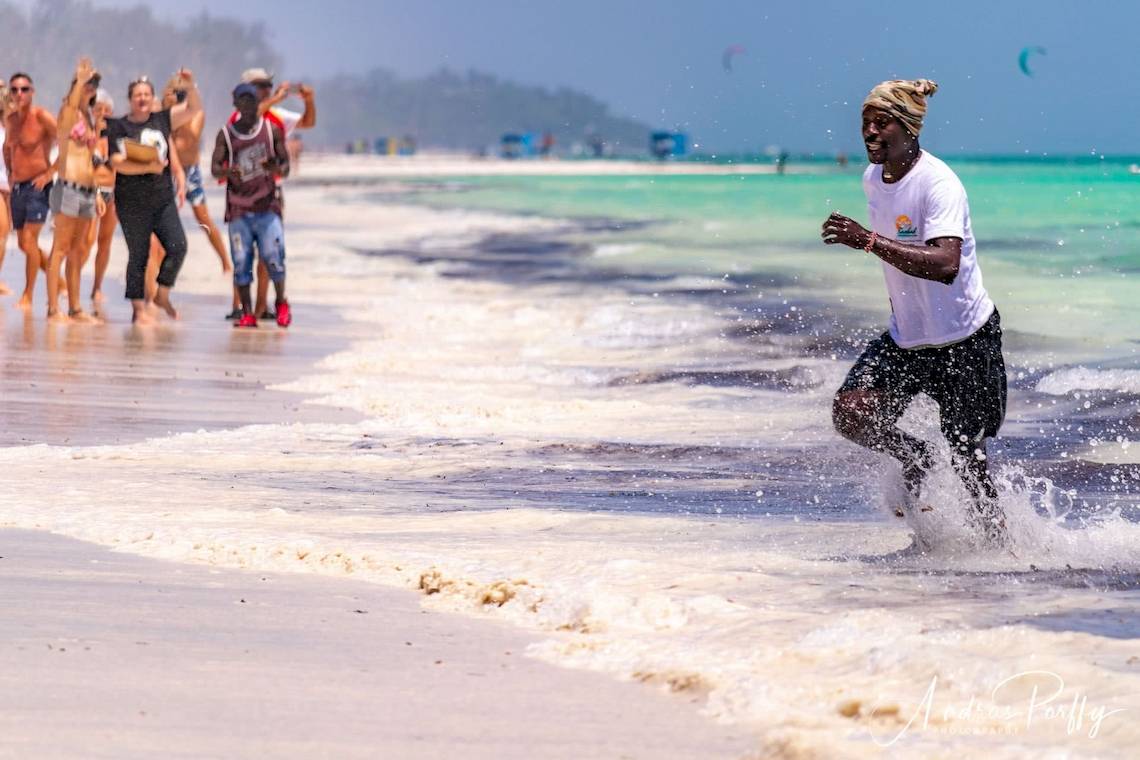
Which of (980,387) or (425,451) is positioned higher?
(980,387)

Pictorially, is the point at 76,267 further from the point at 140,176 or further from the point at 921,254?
the point at 921,254

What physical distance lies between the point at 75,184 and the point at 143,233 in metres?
0.61

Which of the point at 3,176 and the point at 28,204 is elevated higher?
the point at 3,176

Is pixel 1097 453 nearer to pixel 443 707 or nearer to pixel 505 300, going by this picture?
pixel 443 707

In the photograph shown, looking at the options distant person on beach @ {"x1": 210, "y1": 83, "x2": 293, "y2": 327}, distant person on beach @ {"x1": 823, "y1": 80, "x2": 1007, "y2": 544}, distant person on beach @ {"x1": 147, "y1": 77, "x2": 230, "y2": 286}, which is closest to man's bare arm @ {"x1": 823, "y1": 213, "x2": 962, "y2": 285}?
distant person on beach @ {"x1": 823, "y1": 80, "x2": 1007, "y2": 544}

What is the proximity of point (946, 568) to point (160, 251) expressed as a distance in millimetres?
10519

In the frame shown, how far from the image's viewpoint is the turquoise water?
669 inches

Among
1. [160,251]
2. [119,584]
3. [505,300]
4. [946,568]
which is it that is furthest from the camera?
[505,300]

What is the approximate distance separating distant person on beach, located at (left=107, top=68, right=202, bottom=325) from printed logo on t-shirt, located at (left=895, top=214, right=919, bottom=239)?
8.42 m

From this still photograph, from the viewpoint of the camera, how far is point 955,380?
5.62 m

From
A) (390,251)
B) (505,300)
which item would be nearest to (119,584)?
(505,300)

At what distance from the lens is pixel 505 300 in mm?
18078

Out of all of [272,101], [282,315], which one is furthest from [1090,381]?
[272,101]

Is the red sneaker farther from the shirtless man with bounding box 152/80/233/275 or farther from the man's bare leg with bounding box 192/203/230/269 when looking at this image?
the man's bare leg with bounding box 192/203/230/269
